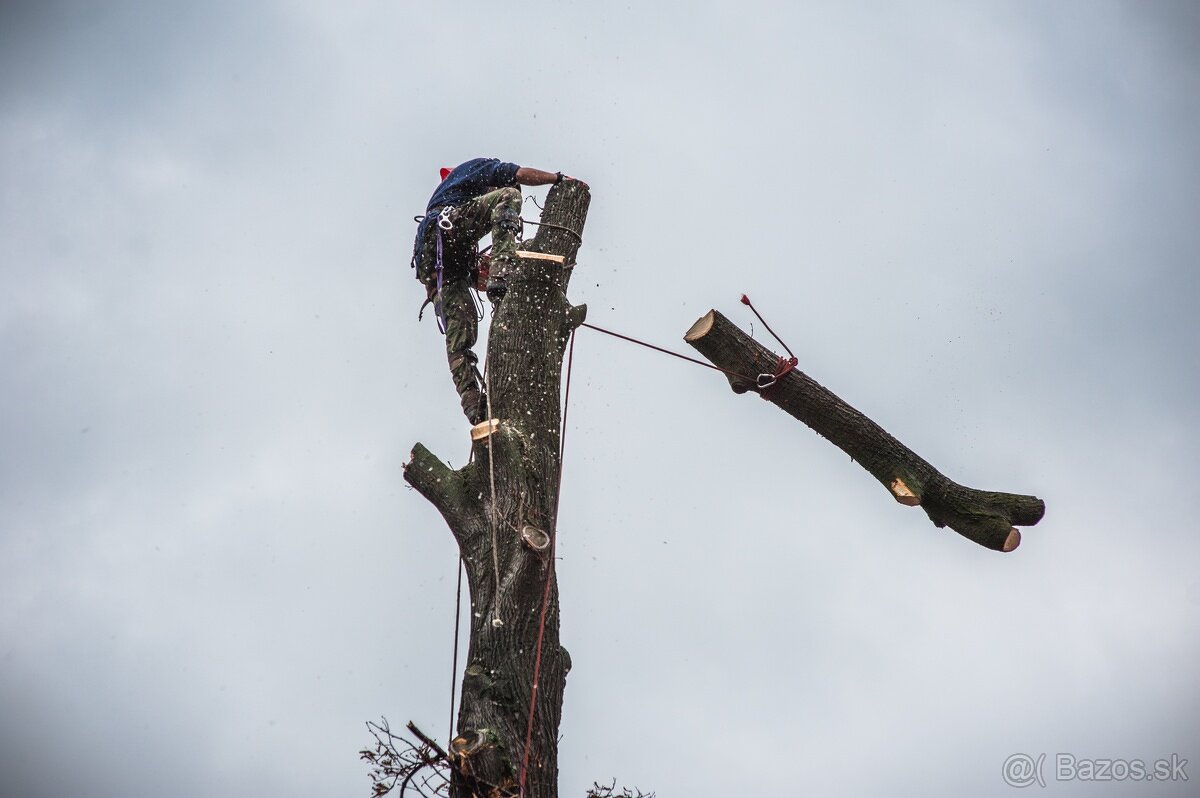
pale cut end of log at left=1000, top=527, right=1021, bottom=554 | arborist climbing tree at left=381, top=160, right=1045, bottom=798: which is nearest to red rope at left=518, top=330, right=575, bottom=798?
arborist climbing tree at left=381, top=160, right=1045, bottom=798

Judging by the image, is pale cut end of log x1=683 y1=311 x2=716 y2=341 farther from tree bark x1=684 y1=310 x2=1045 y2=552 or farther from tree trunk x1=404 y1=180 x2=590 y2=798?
tree trunk x1=404 y1=180 x2=590 y2=798

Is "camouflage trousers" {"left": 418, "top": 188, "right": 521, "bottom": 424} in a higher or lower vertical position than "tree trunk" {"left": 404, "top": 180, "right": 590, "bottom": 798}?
higher

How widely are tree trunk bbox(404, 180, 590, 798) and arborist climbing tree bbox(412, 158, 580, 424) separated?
30cm

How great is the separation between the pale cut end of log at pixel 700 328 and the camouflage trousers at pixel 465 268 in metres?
0.96

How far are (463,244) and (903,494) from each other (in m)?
2.46

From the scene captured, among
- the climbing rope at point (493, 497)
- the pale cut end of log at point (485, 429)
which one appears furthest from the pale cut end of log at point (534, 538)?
the pale cut end of log at point (485, 429)

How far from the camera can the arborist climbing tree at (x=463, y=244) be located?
5.52 m

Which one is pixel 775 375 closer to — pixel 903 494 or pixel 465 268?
pixel 903 494

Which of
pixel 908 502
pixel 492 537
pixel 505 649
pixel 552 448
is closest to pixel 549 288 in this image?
pixel 552 448

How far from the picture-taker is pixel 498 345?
505cm

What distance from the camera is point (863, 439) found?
5480 millimetres

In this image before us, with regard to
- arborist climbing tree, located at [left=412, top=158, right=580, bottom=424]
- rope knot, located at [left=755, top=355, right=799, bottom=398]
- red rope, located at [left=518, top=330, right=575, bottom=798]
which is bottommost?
red rope, located at [left=518, top=330, right=575, bottom=798]

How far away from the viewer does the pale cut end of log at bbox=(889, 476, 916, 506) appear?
5398mm

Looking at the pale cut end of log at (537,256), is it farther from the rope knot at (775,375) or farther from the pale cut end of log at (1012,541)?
the pale cut end of log at (1012,541)
